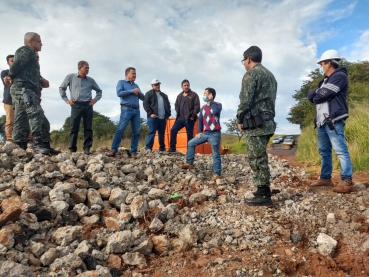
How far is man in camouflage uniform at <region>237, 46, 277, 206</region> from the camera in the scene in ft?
13.3

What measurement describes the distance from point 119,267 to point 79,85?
436 cm

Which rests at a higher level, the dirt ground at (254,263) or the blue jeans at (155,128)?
the blue jeans at (155,128)

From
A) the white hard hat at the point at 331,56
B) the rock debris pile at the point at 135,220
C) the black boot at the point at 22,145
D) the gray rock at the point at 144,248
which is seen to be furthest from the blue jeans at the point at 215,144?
the black boot at the point at 22,145

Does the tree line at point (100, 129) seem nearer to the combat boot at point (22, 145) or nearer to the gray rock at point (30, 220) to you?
the combat boot at point (22, 145)

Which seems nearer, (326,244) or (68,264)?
(68,264)

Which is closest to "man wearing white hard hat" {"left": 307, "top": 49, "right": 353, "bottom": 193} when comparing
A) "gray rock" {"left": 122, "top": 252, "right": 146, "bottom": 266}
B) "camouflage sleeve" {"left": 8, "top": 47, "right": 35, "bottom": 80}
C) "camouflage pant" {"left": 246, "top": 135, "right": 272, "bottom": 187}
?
"camouflage pant" {"left": 246, "top": 135, "right": 272, "bottom": 187}

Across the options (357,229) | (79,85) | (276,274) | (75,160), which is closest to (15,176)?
(75,160)

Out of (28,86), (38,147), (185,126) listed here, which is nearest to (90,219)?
(38,147)

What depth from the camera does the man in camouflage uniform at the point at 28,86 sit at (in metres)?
5.39

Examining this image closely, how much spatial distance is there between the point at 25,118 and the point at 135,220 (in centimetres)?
315

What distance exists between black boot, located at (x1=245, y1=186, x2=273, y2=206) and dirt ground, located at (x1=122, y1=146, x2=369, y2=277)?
0.83m

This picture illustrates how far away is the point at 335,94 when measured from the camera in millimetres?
4484

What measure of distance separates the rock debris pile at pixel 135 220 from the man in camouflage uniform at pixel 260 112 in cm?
30

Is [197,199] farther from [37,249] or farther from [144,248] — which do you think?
[37,249]
